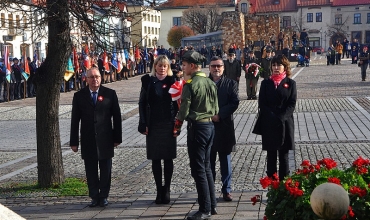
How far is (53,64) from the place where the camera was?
8859mm

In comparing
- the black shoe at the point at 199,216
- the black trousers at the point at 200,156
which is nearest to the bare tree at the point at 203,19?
the black trousers at the point at 200,156

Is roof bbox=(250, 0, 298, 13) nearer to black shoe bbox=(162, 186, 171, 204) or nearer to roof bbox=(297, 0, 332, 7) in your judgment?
roof bbox=(297, 0, 332, 7)

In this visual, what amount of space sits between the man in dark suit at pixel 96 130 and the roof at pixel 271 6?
3834 inches

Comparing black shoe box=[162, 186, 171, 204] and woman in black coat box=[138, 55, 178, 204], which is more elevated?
woman in black coat box=[138, 55, 178, 204]

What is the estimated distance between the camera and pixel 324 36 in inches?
4119

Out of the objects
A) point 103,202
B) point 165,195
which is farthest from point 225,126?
point 103,202

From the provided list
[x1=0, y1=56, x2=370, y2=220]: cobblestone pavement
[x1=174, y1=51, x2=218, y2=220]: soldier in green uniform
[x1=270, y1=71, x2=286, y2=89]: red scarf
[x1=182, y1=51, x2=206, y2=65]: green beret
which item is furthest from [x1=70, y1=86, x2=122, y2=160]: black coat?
[x1=270, y1=71, x2=286, y2=89]: red scarf

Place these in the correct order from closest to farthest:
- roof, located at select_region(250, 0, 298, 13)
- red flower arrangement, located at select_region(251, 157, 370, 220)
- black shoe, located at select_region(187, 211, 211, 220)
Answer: red flower arrangement, located at select_region(251, 157, 370, 220) < black shoe, located at select_region(187, 211, 211, 220) < roof, located at select_region(250, 0, 298, 13)

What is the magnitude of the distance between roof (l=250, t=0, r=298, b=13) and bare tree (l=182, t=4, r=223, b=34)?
14262 mm

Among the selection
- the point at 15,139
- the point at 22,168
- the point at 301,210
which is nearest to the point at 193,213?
the point at 301,210

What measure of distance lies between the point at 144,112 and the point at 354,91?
18.7m

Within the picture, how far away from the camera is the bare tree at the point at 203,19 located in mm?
89500

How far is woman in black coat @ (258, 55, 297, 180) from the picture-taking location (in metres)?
7.79

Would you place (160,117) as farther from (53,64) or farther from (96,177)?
(53,64)
